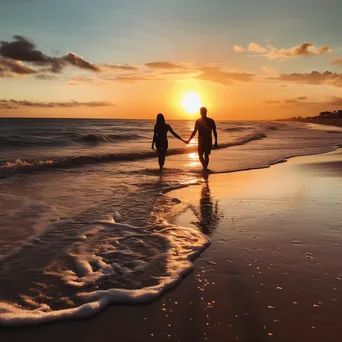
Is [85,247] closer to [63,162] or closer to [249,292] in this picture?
[249,292]

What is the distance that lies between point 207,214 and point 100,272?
123 inches

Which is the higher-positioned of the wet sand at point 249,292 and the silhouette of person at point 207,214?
the wet sand at point 249,292

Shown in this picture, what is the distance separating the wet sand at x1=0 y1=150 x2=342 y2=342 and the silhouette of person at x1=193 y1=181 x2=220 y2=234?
0.02 metres

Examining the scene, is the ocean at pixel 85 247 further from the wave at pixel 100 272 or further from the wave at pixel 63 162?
the wave at pixel 63 162

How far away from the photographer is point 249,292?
3.53 metres

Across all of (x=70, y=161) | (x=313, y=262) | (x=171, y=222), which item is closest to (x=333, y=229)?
(x=313, y=262)

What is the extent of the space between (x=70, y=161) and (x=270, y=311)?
569 inches

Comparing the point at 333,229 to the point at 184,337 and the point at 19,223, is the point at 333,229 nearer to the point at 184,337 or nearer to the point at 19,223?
the point at 184,337

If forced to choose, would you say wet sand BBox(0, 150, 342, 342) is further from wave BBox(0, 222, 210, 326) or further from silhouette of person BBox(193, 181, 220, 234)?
wave BBox(0, 222, 210, 326)

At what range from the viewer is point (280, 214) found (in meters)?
6.52

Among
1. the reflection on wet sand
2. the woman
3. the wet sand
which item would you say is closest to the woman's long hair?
the woman

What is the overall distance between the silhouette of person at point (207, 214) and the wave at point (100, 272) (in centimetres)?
30

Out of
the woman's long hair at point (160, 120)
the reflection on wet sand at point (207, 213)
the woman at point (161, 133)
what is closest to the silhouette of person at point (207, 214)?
the reflection on wet sand at point (207, 213)

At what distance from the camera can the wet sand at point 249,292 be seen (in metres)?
2.90
